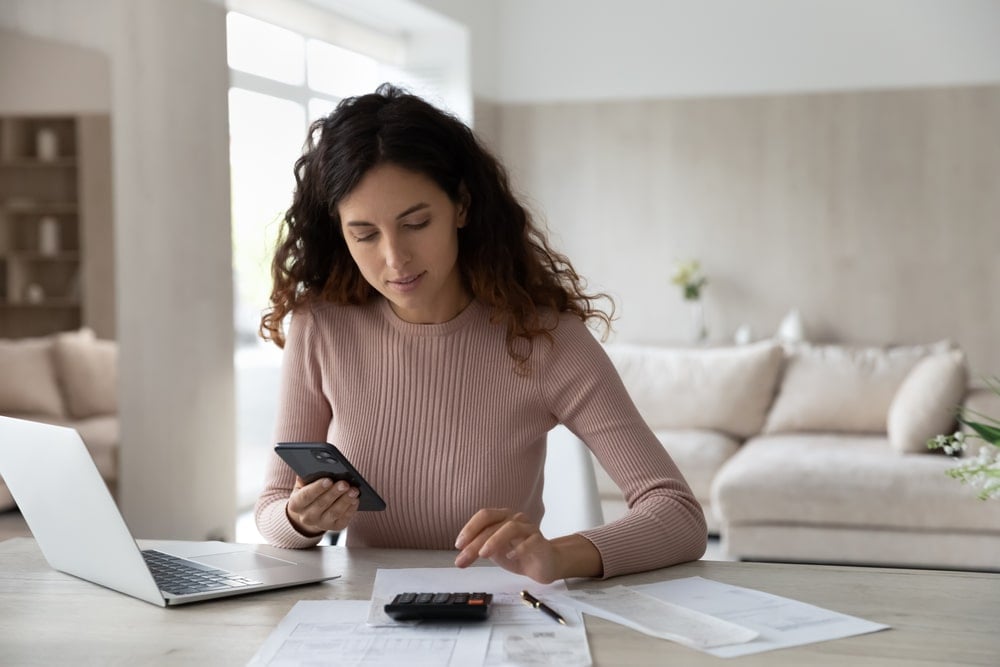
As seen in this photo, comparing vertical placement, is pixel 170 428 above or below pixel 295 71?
below

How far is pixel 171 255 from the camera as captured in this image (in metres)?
3.75

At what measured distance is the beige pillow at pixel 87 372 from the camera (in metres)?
3.25

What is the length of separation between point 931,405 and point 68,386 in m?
3.09

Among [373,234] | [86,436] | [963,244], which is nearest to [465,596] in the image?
[373,234]

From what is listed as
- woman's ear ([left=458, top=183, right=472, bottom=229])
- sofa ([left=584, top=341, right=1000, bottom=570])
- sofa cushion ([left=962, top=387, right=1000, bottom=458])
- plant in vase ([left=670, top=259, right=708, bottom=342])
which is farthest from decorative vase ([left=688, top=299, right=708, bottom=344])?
woman's ear ([left=458, top=183, right=472, bottom=229])

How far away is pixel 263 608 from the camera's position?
4.53 ft

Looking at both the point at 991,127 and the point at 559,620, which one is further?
the point at 991,127

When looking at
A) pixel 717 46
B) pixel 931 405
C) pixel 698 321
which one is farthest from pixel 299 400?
pixel 717 46

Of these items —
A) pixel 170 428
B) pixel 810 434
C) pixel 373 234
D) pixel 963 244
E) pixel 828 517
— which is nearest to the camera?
pixel 373 234

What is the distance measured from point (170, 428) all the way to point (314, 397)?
6.70ft

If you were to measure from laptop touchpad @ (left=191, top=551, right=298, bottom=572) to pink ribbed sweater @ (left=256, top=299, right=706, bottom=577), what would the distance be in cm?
8

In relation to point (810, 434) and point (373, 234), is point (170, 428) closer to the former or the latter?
point (373, 234)

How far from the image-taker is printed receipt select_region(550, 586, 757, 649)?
1.22 meters

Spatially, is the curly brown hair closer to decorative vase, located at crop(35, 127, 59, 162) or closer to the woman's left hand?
the woman's left hand
